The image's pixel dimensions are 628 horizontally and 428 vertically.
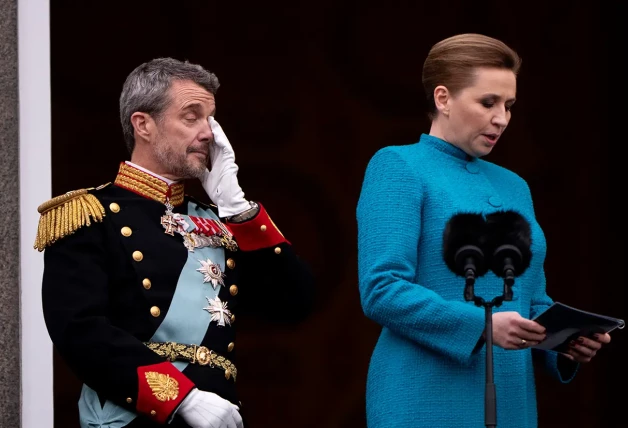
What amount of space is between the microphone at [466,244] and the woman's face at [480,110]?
0.43 meters

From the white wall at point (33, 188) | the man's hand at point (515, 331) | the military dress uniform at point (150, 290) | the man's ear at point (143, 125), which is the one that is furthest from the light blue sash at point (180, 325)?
the man's hand at point (515, 331)

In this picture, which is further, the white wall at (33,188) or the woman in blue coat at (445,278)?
the white wall at (33,188)

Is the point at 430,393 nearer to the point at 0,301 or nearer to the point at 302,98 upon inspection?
the point at 0,301

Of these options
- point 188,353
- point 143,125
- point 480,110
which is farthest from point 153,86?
point 480,110

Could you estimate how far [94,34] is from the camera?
561 cm

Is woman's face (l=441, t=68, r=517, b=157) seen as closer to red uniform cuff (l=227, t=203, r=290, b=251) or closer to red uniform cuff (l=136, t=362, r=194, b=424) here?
red uniform cuff (l=227, t=203, r=290, b=251)

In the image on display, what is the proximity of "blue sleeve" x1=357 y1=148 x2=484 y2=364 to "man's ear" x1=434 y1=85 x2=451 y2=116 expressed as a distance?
20 centimetres

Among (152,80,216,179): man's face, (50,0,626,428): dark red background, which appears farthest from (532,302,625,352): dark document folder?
(50,0,626,428): dark red background

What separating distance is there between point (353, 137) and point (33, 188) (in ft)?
6.98

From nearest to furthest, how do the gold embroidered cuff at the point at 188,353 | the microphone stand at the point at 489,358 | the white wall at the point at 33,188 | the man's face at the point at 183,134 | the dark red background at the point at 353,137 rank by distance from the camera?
the microphone stand at the point at 489,358
the gold embroidered cuff at the point at 188,353
the man's face at the point at 183,134
the white wall at the point at 33,188
the dark red background at the point at 353,137

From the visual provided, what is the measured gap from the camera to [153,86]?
3.67 metres

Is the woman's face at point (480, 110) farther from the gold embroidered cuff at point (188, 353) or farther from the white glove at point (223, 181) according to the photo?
the gold embroidered cuff at point (188, 353)

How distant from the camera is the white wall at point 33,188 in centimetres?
404

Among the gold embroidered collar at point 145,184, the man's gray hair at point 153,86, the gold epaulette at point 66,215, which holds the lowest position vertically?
the gold epaulette at point 66,215
